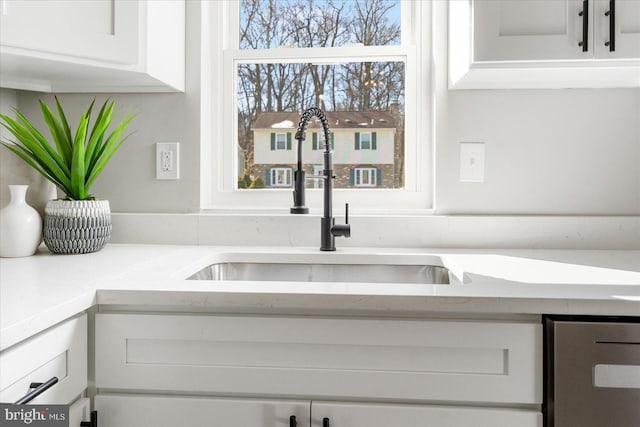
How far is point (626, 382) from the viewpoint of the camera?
34.6 inches

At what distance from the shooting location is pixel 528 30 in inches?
50.6

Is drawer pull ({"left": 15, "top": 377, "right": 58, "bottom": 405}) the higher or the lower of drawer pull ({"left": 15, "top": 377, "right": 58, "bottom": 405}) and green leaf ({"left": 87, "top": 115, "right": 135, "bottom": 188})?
the lower

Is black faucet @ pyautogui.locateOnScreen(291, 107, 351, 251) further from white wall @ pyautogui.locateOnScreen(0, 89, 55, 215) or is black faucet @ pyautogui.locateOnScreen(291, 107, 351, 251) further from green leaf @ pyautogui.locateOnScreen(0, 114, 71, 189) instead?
white wall @ pyautogui.locateOnScreen(0, 89, 55, 215)

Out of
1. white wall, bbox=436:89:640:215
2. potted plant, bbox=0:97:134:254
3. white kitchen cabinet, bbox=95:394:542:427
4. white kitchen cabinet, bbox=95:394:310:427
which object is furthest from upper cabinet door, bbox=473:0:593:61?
potted plant, bbox=0:97:134:254

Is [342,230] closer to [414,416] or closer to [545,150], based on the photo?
[414,416]

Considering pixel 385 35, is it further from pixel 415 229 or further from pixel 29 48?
pixel 29 48

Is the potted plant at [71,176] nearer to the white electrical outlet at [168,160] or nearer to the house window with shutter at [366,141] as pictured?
the white electrical outlet at [168,160]

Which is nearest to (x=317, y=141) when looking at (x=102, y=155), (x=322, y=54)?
(x=322, y=54)

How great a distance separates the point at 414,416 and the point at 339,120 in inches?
43.7

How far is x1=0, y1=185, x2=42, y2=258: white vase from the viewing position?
1.35 m

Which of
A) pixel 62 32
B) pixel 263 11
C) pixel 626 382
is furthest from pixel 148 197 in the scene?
pixel 626 382

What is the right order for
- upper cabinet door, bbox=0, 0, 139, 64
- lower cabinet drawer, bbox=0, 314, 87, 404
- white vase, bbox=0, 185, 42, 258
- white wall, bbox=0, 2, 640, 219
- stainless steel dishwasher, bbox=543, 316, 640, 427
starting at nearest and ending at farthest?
lower cabinet drawer, bbox=0, 314, 87, 404
stainless steel dishwasher, bbox=543, 316, 640, 427
upper cabinet door, bbox=0, 0, 139, 64
white vase, bbox=0, 185, 42, 258
white wall, bbox=0, 2, 640, 219

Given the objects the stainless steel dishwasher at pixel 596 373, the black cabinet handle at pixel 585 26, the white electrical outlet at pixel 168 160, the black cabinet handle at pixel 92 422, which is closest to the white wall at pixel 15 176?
the white electrical outlet at pixel 168 160

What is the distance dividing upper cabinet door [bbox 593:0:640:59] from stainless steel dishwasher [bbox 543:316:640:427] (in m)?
0.74
